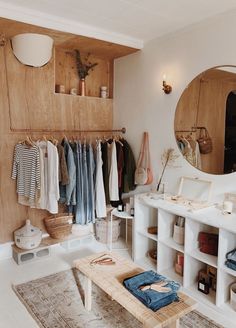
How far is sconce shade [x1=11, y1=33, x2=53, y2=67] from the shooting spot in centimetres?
290

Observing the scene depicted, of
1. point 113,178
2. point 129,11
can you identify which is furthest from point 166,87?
point 113,178

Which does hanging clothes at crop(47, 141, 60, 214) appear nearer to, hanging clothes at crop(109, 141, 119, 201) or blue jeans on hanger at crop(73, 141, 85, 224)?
blue jeans on hanger at crop(73, 141, 85, 224)

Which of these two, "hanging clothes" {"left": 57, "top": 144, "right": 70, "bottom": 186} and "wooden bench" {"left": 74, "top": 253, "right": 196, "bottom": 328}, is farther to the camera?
"hanging clothes" {"left": 57, "top": 144, "right": 70, "bottom": 186}

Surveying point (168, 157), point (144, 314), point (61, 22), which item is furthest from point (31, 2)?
point (144, 314)

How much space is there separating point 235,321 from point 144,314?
3.11ft

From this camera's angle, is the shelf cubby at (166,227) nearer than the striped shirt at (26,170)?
Yes

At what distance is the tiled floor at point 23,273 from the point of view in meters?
2.23

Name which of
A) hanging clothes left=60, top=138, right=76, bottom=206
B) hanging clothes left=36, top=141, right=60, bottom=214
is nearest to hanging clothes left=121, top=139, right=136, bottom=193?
hanging clothes left=60, top=138, right=76, bottom=206

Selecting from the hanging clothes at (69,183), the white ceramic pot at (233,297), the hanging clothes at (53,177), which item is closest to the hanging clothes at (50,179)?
the hanging clothes at (53,177)

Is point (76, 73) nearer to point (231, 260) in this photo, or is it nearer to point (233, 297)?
point (231, 260)

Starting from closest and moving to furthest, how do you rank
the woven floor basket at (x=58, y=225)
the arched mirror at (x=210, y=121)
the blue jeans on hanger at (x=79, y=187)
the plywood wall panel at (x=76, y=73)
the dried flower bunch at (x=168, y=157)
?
the arched mirror at (x=210, y=121) < the dried flower bunch at (x=168, y=157) < the blue jeans on hanger at (x=79, y=187) < the woven floor basket at (x=58, y=225) < the plywood wall panel at (x=76, y=73)

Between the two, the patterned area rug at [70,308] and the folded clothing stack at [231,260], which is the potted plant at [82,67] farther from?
the folded clothing stack at [231,260]

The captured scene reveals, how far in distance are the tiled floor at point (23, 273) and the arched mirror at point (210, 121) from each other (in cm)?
131

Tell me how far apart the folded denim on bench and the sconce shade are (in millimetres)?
2368
